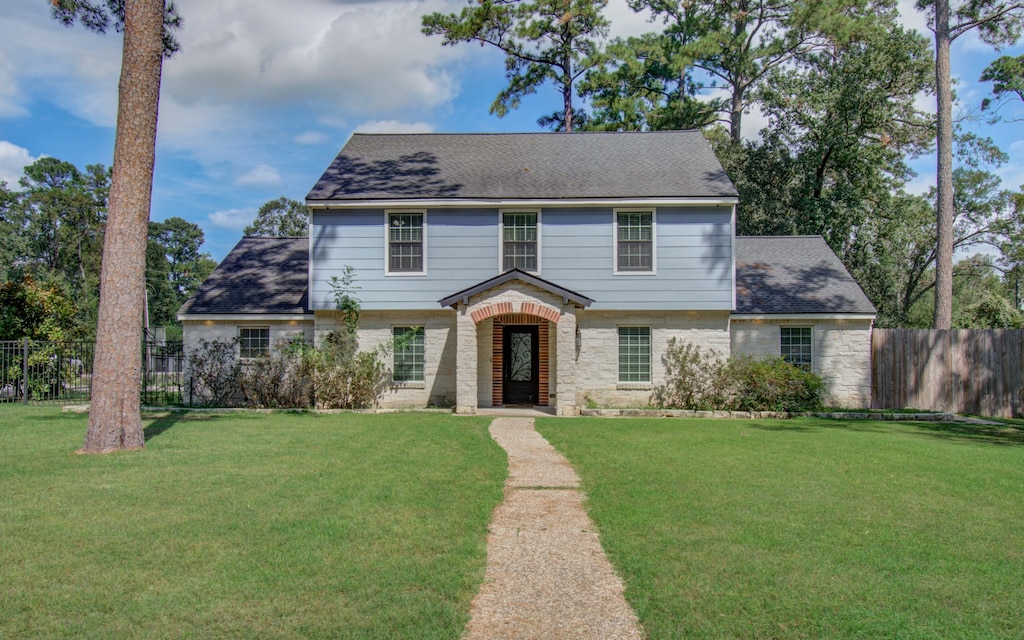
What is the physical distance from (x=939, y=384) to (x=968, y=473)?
36.8 ft

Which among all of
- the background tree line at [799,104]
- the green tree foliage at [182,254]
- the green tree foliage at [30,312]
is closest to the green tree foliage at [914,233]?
the background tree line at [799,104]

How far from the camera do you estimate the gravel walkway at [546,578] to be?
424cm

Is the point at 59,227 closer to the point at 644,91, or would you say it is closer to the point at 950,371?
the point at 644,91

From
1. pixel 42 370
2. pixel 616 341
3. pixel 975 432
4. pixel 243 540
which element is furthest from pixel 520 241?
pixel 243 540

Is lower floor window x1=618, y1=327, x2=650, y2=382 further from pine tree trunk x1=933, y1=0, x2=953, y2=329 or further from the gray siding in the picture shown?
pine tree trunk x1=933, y1=0, x2=953, y2=329

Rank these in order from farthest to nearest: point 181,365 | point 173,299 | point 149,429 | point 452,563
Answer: point 173,299
point 181,365
point 149,429
point 452,563

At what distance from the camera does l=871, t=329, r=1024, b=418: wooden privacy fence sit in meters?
18.4

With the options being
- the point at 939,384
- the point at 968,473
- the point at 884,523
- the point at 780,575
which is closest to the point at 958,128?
the point at 939,384

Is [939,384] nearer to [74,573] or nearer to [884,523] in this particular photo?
[884,523]

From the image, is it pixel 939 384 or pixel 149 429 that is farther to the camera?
pixel 939 384

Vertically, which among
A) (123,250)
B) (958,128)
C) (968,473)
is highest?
(958,128)

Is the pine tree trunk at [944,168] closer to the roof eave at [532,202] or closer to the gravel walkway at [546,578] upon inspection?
the roof eave at [532,202]

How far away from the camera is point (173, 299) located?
2758 inches

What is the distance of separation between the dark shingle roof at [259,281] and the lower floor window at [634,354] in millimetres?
8201
